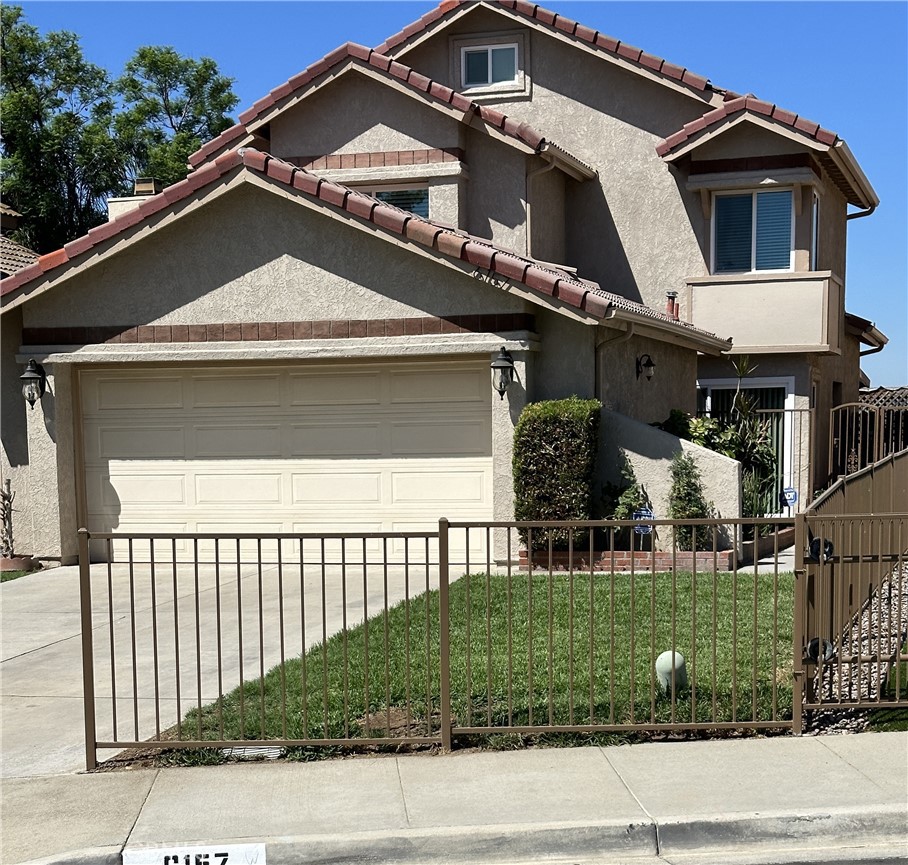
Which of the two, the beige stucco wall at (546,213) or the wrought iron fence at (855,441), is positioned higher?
the beige stucco wall at (546,213)

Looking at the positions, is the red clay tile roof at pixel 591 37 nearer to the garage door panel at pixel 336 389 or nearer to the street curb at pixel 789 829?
the garage door panel at pixel 336 389

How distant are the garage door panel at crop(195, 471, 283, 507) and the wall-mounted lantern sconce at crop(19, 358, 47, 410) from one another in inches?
85.8

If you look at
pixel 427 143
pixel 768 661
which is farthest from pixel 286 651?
pixel 427 143

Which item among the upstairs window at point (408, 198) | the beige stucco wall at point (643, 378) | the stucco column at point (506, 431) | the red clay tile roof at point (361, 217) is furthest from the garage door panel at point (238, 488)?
the upstairs window at point (408, 198)

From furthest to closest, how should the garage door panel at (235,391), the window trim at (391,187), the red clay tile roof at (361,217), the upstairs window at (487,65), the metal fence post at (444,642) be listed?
the upstairs window at (487,65)
the window trim at (391,187)
the garage door panel at (235,391)
the red clay tile roof at (361,217)
the metal fence post at (444,642)

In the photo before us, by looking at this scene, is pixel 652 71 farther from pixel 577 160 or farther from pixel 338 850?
pixel 338 850

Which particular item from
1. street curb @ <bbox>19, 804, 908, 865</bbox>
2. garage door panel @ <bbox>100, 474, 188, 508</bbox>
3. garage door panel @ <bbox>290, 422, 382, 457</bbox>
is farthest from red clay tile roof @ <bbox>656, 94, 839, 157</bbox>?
street curb @ <bbox>19, 804, 908, 865</bbox>

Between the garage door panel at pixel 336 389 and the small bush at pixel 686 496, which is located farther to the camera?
the garage door panel at pixel 336 389

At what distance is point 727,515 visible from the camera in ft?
42.7

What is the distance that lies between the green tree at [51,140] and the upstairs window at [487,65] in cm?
1854

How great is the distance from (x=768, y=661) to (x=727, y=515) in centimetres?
482

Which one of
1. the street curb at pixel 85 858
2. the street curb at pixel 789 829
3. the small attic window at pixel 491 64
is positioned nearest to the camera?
the street curb at pixel 85 858

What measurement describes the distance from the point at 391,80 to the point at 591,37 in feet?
12.5

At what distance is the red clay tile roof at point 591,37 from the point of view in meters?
18.6
